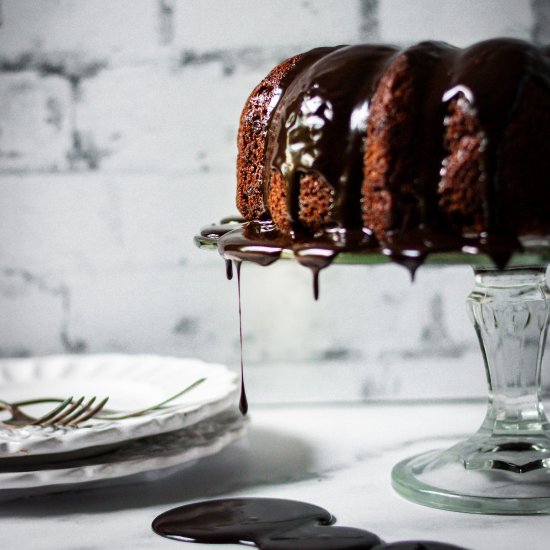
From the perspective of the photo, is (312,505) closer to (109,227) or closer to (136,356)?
(136,356)

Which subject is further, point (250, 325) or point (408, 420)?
point (250, 325)

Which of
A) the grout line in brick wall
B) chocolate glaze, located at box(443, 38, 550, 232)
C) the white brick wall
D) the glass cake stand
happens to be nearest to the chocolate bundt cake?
chocolate glaze, located at box(443, 38, 550, 232)

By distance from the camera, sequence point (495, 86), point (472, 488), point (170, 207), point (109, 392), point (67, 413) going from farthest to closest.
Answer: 1. point (170, 207)
2. point (109, 392)
3. point (67, 413)
4. point (472, 488)
5. point (495, 86)

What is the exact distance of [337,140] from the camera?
90 centimetres

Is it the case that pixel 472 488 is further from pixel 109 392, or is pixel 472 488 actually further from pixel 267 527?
pixel 109 392

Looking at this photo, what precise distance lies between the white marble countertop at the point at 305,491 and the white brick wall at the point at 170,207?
138 mm

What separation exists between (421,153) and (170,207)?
0.77 meters

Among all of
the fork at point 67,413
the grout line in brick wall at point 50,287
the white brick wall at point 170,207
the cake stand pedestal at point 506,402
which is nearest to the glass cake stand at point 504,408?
the cake stand pedestal at point 506,402

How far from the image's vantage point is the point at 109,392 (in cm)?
140

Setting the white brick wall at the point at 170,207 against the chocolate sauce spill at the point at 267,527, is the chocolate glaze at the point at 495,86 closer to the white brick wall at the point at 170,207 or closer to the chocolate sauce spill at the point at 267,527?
the chocolate sauce spill at the point at 267,527

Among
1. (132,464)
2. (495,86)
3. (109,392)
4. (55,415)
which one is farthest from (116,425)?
(495,86)

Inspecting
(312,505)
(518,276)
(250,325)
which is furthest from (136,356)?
(518,276)

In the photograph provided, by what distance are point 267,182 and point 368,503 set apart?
1.20 ft

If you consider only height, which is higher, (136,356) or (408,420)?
(136,356)
